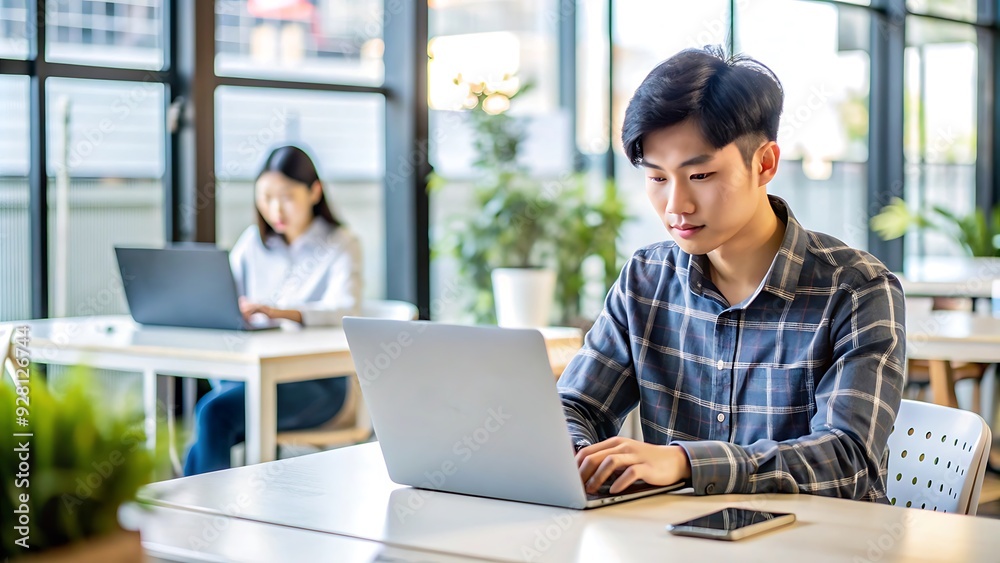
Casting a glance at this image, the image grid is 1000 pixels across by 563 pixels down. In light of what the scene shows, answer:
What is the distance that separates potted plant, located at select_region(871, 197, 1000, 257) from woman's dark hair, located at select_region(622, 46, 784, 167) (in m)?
5.54

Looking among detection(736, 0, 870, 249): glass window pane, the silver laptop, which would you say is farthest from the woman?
detection(736, 0, 870, 249): glass window pane

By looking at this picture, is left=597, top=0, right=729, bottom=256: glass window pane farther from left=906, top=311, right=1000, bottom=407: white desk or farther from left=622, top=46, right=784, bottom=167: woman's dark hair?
left=622, top=46, right=784, bottom=167: woman's dark hair

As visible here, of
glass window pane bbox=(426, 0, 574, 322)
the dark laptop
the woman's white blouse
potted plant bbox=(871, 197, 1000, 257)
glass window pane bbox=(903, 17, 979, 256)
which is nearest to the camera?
the dark laptop

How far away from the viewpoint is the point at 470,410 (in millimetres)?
1401

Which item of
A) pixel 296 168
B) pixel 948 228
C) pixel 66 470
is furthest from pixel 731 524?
pixel 948 228

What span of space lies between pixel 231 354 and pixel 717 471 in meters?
1.74

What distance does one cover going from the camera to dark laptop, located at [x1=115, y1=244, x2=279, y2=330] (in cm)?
322

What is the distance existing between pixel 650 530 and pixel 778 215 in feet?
2.30

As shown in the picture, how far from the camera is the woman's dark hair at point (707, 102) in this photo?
5.34 feet

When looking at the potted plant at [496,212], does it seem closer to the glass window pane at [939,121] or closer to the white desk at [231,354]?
the white desk at [231,354]

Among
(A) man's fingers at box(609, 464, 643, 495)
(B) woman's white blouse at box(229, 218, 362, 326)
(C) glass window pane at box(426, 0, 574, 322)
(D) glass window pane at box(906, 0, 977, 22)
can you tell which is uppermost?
(D) glass window pane at box(906, 0, 977, 22)

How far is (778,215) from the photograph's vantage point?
71.4 inches

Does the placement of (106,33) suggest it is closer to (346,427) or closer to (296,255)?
(296,255)

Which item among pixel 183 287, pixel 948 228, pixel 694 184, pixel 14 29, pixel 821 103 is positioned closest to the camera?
pixel 694 184
